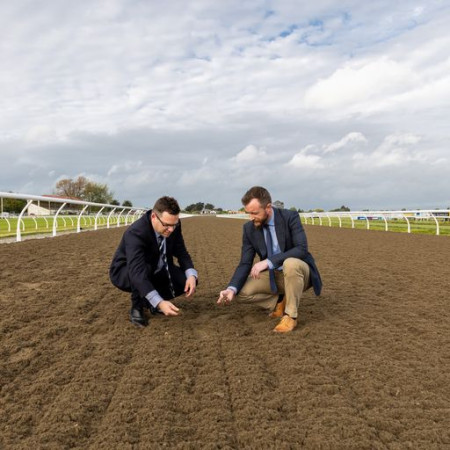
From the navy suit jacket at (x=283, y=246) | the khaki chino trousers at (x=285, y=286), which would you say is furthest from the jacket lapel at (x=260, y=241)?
the khaki chino trousers at (x=285, y=286)

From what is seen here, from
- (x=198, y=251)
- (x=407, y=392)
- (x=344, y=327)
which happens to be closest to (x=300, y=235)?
(x=344, y=327)

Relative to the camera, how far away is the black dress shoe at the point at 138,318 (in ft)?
13.7

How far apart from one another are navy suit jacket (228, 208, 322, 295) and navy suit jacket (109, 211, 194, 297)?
20.6 inches

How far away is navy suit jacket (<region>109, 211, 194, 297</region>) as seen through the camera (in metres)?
3.87

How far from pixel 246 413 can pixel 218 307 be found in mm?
2528

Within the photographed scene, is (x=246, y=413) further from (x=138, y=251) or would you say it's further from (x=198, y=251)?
(x=198, y=251)

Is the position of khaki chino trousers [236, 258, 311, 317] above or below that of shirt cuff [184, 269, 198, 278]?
below

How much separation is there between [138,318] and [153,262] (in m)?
0.51

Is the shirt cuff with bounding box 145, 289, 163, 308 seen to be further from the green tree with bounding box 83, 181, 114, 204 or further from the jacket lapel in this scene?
the green tree with bounding box 83, 181, 114, 204

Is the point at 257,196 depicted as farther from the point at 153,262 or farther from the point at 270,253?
the point at 153,262

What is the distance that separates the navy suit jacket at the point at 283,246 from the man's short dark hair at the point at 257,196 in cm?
30

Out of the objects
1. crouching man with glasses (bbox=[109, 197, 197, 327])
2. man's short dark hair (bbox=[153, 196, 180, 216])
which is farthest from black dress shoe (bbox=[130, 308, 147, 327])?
man's short dark hair (bbox=[153, 196, 180, 216])

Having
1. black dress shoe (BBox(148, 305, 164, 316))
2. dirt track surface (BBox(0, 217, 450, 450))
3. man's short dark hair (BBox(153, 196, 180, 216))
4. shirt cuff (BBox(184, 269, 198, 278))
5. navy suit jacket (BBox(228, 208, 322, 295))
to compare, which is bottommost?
dirt track surface (BBox(0, 217, 450, 450))

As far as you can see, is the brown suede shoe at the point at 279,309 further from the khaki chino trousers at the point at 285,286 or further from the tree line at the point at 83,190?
the tree line at the point at 83,190
